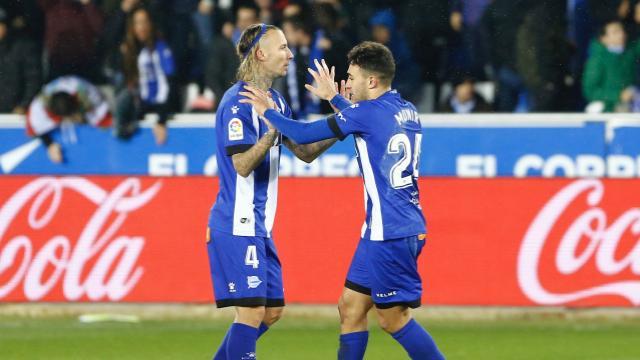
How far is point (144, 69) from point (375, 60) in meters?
6.26

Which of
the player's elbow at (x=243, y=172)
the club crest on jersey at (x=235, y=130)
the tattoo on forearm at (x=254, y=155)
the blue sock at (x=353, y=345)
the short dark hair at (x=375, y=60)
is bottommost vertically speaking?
the blue sock at (x=353, y=345)

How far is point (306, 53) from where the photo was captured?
12.6 meters

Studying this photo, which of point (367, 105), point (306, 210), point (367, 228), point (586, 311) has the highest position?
point (367, 105)

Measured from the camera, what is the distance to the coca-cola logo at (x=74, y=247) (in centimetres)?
1084

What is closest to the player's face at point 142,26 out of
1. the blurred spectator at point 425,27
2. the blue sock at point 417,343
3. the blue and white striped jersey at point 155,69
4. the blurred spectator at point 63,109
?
the blue and white striped jersey at point 155,69

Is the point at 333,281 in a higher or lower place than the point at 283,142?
lower

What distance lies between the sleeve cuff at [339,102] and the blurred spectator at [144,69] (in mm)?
5574

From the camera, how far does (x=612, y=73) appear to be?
41.1 ft

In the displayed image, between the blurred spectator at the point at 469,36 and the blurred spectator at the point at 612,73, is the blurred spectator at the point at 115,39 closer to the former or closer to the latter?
the blurred spectator at the point at 469,36

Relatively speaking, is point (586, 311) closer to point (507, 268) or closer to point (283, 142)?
point (507, 268)

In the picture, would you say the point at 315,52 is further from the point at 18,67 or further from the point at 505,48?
the point at 18,67

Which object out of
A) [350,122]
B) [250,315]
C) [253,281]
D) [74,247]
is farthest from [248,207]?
[74,247]

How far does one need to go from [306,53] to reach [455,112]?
155 cm

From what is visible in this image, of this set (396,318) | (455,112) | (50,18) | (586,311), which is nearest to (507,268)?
(586,311)
